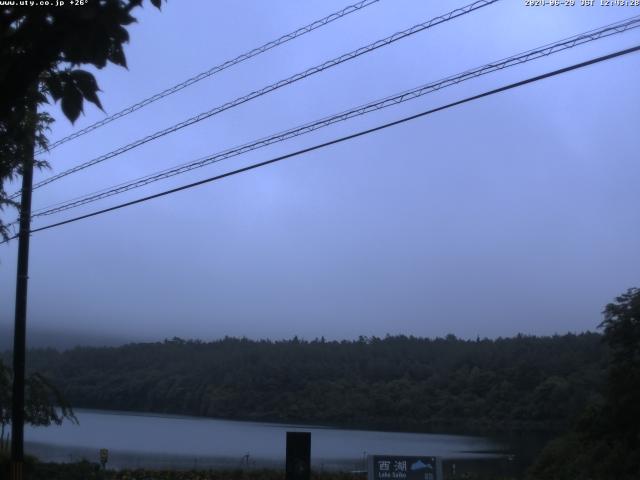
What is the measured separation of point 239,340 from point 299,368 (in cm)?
2475

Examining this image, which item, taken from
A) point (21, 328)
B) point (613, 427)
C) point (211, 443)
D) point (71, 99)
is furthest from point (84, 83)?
point (211, 443)

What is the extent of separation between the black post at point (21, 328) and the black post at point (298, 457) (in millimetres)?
7358

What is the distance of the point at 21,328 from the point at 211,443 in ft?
91.6

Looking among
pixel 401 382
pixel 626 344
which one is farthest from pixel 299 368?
pixel 626 344

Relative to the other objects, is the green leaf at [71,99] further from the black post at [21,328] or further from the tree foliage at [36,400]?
the tree foliage at [36,400]

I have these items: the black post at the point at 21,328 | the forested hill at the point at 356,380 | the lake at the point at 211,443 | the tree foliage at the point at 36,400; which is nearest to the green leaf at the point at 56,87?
the black post at the point at 21,328

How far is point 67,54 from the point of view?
4102mm

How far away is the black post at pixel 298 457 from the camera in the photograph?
12.0 metres

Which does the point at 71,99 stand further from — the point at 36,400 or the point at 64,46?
the point at 36,400

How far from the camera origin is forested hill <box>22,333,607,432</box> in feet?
A: 151

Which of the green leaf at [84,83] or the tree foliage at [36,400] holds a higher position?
the green leaf at [84,83]

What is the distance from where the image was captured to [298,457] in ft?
39.5

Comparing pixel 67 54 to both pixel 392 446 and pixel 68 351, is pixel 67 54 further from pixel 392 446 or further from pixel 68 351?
pixel 68 351

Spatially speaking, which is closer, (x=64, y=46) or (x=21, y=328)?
(x=64, y=46)
